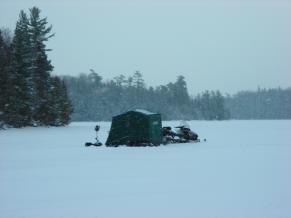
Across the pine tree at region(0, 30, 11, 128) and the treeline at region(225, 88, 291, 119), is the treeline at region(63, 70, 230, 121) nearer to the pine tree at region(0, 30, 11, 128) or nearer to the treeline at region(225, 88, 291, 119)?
the treeline at region(225, 88, 291, 119)

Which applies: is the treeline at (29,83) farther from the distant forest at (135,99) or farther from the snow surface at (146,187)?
the distant forest at (135,99)

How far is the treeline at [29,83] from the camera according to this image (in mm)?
43062

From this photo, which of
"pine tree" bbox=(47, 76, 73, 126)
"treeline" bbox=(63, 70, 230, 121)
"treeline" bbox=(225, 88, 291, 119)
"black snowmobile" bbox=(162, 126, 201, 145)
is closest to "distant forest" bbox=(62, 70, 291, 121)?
"treeline" bbox=(63, 70, 230, 121)

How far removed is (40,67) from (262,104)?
13924 centimetres

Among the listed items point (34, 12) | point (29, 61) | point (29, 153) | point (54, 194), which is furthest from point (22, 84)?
point (54, 194)

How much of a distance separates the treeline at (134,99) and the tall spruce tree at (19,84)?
6644 cm

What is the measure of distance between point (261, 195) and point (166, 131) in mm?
18504

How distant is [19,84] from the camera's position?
45.7 metres

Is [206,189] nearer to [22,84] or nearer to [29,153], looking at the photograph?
[29,153]

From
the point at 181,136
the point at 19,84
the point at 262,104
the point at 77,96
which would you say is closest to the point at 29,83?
the point at 19,84

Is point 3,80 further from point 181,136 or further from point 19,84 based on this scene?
point 181,136

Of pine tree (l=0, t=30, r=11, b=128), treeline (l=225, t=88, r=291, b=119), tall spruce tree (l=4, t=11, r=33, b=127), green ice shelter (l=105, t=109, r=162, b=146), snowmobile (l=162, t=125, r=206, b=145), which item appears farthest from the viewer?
treeline (l=225, t=88, r=291, b=119)

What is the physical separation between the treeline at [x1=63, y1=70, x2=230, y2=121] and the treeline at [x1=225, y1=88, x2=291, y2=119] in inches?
1185

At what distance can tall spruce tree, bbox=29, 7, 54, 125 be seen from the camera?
4750 cm
